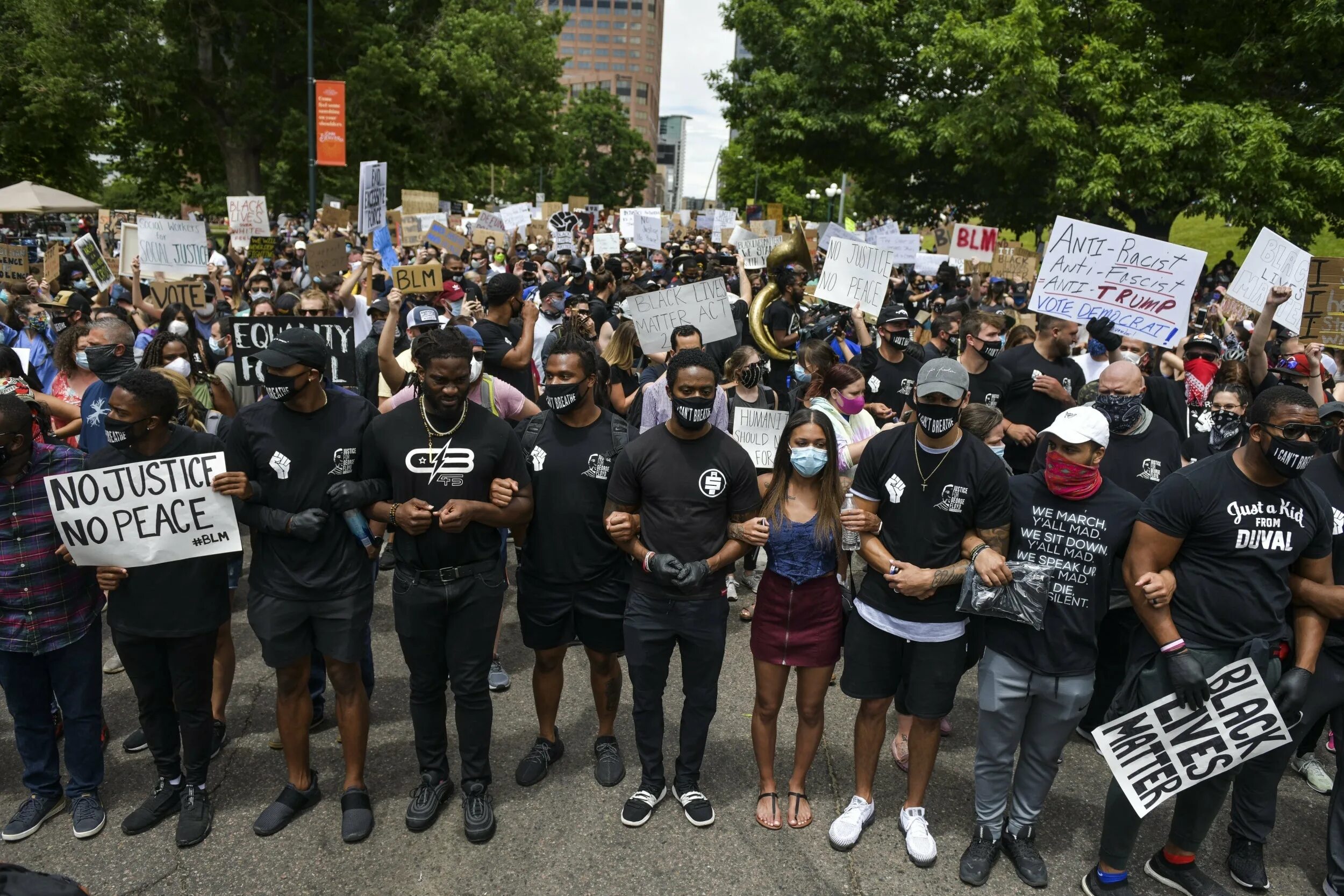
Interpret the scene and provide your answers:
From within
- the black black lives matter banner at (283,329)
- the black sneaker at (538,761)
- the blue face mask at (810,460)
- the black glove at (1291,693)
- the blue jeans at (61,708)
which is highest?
the black black lives matter banner at (283,329)

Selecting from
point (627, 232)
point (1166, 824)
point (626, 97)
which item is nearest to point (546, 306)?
point (1166, 824)

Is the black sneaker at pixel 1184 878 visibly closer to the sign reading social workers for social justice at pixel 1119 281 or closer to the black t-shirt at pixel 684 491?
the black t-shirt at pixel 684 491

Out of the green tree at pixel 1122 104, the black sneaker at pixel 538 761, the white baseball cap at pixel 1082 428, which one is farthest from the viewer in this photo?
the green tree at pixel 1122 104

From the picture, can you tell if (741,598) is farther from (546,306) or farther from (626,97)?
(626,97)

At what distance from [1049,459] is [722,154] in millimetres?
76244

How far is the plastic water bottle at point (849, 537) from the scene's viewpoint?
4340 millimetres

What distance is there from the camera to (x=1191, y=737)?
3.90 m

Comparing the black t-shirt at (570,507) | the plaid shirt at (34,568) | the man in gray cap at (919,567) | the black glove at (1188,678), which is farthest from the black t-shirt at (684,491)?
the plaid shirt at (34,568)

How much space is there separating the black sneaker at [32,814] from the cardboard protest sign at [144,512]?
123 centimetres

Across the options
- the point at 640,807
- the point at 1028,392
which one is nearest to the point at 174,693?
the point at 640,807

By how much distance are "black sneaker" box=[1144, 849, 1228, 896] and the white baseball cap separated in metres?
1.96

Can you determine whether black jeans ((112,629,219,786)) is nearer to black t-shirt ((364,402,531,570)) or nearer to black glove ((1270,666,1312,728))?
black t-shirt ((364,402,531,570))

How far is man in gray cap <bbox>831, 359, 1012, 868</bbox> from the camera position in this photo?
4.03 m

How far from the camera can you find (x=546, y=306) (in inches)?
363
